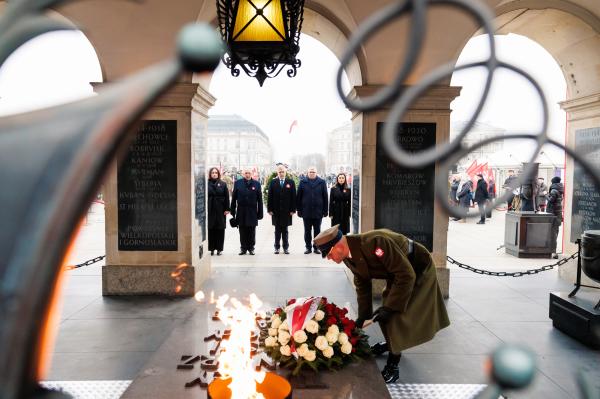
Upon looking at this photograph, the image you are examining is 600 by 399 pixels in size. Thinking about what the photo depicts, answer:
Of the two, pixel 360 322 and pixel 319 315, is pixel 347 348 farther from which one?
pixel 360 322

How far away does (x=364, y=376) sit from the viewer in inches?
140

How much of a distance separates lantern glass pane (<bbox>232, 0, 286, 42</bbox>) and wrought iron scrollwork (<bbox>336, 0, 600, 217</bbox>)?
2.50 metres

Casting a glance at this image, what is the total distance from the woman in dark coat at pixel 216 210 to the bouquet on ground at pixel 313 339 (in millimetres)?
6283

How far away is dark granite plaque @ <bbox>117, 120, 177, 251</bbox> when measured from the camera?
7.21 m

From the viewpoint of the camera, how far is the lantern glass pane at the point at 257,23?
3.22 metres

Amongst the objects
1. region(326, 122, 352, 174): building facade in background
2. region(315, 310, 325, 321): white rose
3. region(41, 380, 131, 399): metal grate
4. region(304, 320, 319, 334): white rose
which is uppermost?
region(326, 122, 352, 174): building facade in background

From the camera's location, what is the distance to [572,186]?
8.44 m

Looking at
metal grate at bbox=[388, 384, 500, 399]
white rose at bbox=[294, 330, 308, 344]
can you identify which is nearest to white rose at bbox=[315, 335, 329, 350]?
white rose at bbox=[294, 330, 308, 344]

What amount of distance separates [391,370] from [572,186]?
238 inches

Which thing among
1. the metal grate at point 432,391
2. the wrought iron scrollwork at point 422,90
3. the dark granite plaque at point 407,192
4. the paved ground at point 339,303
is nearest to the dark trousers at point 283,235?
the paved ground at point 339,303

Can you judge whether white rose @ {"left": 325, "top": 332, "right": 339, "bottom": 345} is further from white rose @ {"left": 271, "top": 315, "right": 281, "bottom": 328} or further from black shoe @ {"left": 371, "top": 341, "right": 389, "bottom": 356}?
black shoe @ {"left": 371, "top": 341, "right": 389, "bottom": 356}

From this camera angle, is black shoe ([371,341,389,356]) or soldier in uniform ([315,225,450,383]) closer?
soldier in uniform ([315,225,450,383])

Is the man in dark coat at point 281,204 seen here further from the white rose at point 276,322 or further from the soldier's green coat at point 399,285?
the white rose at point 276,322

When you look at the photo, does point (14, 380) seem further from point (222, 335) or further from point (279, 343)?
point (222, 335)
